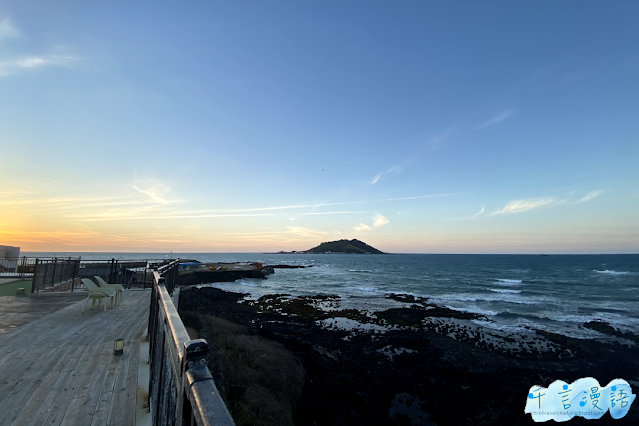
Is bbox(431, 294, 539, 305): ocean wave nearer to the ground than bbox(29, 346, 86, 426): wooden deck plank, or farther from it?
nearer to the ground

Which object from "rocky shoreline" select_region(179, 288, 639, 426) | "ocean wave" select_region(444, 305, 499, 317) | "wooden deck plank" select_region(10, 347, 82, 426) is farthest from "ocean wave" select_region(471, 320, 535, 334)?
"wooden deck plank" select_region(10, 347, 82, 426)

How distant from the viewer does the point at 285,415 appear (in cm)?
786

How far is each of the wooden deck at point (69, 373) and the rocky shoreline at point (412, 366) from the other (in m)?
3.10

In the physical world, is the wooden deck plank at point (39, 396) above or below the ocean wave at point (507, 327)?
above

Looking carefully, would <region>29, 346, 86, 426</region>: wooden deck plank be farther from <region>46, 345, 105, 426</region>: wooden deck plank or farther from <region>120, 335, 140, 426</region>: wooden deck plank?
<region>120, 335, 140, 426</region>: wooden deck plank

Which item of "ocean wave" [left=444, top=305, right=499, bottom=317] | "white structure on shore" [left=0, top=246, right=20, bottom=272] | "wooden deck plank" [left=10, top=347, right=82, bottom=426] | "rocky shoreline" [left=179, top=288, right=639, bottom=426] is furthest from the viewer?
"ocean wave" [left=444, top=305, right=499, bottom=317]

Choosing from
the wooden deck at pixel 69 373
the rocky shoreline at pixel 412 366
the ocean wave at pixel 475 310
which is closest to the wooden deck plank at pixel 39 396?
the wooden deck at pixel 69 373

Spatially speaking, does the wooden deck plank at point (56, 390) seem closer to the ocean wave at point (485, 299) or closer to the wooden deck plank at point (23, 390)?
the wooden deck plank at point (23, 390)

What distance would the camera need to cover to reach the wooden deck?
359cm

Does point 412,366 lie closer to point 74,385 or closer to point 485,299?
point 74,385

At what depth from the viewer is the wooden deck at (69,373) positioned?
359 cm

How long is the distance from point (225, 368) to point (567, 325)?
2290 cm

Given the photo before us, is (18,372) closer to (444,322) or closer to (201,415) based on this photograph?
(201,415)

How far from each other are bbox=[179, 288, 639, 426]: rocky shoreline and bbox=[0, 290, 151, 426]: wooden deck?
310cm
